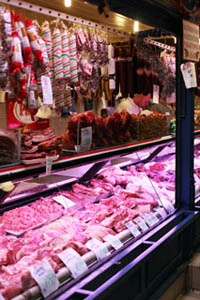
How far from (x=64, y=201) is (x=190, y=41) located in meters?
2.17

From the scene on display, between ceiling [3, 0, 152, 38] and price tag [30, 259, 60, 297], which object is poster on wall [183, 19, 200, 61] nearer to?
ceiling [3, 0, 152, 38]

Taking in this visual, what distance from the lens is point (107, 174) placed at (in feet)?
12.8

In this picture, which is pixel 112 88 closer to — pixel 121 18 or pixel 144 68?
pixel 144 68

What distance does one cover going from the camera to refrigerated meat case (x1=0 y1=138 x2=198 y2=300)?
98.7 inches

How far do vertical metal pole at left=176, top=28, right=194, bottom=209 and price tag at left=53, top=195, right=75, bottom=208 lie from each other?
Result: 4.43ft

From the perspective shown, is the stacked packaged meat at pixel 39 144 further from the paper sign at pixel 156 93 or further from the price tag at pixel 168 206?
the paper sign at pixel 156 93

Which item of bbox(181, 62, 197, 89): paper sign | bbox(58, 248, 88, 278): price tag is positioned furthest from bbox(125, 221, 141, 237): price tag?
bbox(181, 62, 197, 89): paper sign

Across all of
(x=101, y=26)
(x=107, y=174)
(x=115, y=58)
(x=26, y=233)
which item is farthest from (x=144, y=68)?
(x=26, y=233)

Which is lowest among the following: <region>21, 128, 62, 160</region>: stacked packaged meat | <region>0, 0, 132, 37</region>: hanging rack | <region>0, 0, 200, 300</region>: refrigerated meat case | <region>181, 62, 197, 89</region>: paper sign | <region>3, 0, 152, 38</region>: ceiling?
<region>0, 0, 200, 300</region>: refrigerated meat case

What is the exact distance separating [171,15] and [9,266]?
2726 millimetres

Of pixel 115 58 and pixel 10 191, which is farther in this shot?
pixel 115 58

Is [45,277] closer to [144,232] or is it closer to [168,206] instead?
[144,232]

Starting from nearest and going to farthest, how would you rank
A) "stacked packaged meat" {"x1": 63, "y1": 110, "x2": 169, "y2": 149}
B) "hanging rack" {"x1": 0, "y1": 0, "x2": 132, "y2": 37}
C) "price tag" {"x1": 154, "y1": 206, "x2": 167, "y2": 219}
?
"hanging rack" {"x1": 0, "y1": 0, "x2": 132, "y2": 37}
"stacked packaged meat" {"x1": 63, "y1": 110, "x2": 169, "y2": 149}
"price tag" {"x1": 154, "y1": 206, "x2": 167, "y2": 219}

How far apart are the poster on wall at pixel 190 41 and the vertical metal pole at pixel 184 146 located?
235 millimetres
